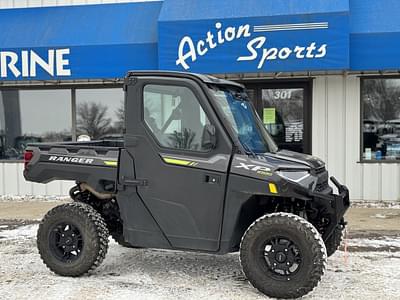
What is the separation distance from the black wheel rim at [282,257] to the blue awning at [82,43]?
562 cm

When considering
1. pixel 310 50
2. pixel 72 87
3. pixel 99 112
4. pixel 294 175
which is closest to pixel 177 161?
pixel 294 175

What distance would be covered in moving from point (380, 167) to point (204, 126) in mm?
6047

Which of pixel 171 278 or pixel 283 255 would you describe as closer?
pixel 283 255

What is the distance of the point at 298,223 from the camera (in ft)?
15.7

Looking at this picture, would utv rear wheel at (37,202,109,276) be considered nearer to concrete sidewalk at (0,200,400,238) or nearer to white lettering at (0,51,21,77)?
concrete sidewalk at (0,200,400,238)

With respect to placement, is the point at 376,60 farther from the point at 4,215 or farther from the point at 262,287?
the point at 4,215

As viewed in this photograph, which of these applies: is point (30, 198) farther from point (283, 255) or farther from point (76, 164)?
point (283, 255)

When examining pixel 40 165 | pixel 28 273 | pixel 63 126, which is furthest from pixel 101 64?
pixel 28 273

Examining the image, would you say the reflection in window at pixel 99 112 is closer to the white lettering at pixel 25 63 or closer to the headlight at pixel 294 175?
the white lettering at pixel 25 63

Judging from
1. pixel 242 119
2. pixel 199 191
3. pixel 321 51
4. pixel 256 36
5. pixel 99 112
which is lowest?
pixel 199 191

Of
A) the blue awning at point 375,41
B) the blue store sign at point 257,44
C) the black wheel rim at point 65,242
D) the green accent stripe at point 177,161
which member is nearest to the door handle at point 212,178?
the green accent stripe at point 177,161

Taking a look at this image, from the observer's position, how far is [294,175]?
195 inches

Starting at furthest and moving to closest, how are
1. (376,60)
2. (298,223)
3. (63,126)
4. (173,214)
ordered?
1. (63,126)
2. (376,60)
3. (173,214)
4. (298,223)

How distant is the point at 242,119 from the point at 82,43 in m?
5.58
